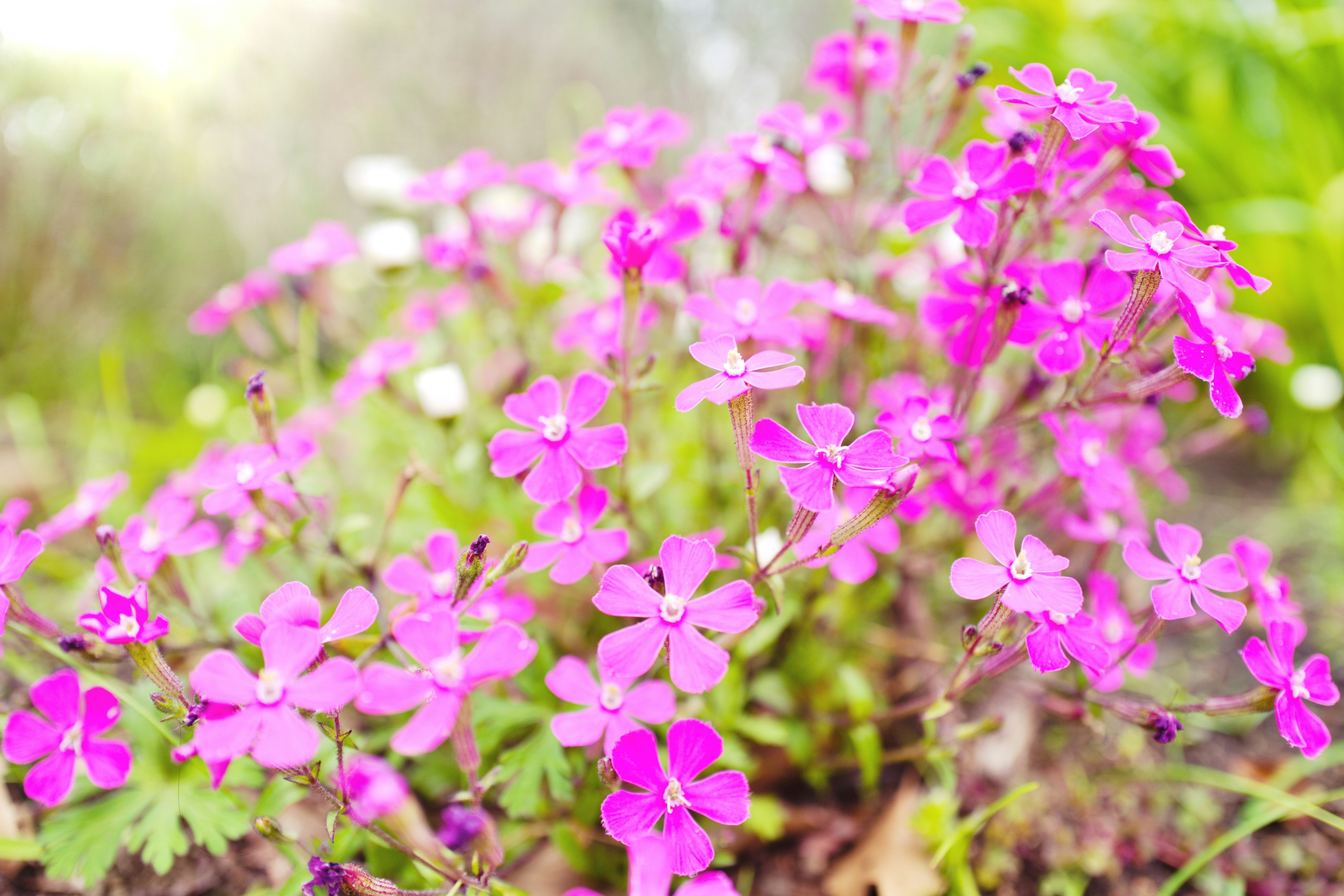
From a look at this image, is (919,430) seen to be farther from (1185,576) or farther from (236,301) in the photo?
(236,301)

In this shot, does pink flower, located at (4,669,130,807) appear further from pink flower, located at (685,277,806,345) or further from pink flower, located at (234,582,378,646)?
pink flower, located at (685,277,806,345)

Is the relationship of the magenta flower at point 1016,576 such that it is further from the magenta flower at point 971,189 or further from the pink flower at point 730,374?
→ the magenta flower at point 971,189

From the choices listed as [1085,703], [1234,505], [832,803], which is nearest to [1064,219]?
[1085,703]

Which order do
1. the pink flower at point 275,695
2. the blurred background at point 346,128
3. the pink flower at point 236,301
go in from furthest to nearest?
the blurred background at point 346,128, the pink flower at point 236,301, the pink flower at point 275,695

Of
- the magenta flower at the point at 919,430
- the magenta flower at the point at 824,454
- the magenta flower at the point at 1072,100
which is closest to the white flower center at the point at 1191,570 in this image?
the magenta flower at the point at 919,430

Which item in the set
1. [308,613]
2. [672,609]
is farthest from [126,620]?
[672,609]

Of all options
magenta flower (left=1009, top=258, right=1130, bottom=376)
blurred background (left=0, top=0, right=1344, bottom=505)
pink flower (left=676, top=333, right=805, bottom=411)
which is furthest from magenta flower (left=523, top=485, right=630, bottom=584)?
blurred background (left=0, top=0, right=1344, bottom=505)
